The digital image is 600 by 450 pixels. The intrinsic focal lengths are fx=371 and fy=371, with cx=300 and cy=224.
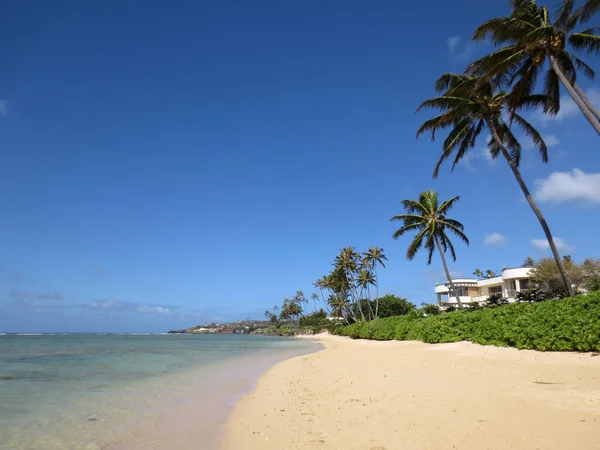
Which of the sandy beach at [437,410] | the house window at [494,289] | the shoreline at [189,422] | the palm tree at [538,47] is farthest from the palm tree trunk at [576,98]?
the house window at [494,289]

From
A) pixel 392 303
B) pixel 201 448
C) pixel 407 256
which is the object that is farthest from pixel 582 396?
pixel 392 303

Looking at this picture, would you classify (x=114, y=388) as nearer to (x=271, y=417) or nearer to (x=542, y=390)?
(x=271, y=417)

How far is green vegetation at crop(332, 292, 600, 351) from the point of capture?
11.7m

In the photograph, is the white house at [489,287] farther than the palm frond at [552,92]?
Yes

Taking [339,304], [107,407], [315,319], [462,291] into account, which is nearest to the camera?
Answer: [107,407]

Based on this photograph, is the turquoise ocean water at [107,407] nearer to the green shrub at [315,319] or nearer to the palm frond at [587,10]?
the palm frond at [587,10]

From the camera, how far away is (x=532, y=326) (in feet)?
45.4

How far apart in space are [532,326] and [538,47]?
1148cm

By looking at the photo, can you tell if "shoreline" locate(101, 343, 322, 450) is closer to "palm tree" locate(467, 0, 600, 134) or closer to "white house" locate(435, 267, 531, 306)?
"palm tree" locate(467, 0, 600, 134)

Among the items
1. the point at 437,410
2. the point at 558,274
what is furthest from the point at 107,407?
the point at 558,274

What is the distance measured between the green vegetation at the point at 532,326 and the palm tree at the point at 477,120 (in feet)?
19.3

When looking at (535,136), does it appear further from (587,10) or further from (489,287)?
(489,287)

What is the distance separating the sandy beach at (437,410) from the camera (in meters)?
5.24

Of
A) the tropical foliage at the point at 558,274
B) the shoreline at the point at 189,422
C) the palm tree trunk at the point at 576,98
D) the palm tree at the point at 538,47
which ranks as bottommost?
the shoreline at the point at 189,422
